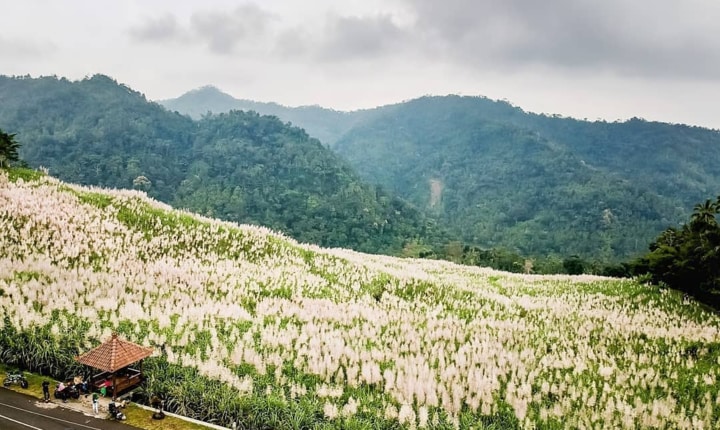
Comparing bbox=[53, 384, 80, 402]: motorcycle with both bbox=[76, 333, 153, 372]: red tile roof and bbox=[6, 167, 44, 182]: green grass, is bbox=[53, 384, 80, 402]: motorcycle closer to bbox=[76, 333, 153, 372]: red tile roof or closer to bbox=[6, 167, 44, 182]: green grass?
bbox=[76, 333, 153, 372]: red tile roof

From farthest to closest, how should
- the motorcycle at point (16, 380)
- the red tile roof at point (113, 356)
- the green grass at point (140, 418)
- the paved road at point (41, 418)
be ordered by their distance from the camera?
1. the motorcycle at point (16, 380)
2. the red tile roof at point (113, 356)
3. the green grass at point (140, 418)
4. the paved road at point (41, 418)

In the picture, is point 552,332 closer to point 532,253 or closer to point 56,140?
point 532,253

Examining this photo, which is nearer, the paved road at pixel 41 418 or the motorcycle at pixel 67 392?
the paved road at pixel 41 418

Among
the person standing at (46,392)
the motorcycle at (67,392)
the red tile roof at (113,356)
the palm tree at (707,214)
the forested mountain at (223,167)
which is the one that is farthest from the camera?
the forested mountain at (223,167)

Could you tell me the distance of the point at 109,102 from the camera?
197 metres

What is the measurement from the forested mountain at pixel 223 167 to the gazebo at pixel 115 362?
100 m

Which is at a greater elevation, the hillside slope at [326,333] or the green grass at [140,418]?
the hillside slope at [326,333]

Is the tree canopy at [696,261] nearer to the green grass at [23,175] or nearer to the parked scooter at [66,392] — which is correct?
the parked scooter at [66,392]

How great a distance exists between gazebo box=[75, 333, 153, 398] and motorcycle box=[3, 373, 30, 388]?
1322 mm

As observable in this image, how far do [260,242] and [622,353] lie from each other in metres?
18.1

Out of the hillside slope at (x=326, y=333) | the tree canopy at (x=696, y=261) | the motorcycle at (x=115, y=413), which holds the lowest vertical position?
the motorcycle at (x=115, y=413)

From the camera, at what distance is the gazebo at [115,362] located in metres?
10.6

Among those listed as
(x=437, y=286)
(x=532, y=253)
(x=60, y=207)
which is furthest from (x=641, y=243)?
(x=60, y=207)

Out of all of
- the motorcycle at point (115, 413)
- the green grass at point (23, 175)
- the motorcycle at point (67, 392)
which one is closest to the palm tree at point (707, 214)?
the motorcycle at point (115, 413)
